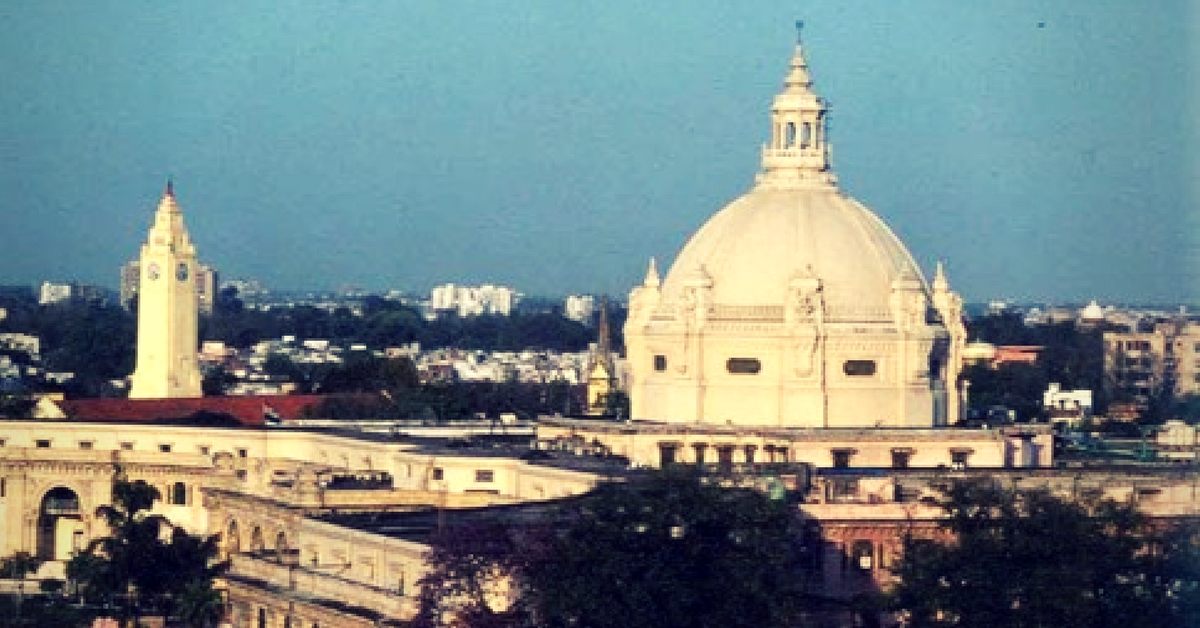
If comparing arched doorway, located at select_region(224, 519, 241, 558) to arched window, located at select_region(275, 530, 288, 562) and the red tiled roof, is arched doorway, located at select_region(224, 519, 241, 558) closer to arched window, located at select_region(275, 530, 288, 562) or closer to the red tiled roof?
arched window, located at select_region(275, 530, 288, 562)

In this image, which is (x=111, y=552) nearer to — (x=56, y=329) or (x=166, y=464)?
(x=166, y=464)

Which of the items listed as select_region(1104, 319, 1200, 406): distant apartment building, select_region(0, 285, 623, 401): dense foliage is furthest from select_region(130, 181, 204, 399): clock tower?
select_region(1104, 319, 1200, 406): distant apartment building

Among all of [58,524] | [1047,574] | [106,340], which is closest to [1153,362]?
[106,340]

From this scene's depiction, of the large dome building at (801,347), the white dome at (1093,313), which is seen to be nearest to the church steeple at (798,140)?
the large dome building at (801,347)

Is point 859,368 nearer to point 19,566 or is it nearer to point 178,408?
point 19,566

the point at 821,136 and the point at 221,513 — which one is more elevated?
the point at 821,136

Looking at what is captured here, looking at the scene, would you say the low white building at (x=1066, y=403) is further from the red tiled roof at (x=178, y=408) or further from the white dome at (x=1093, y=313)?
the white dome at (x=1093, y=313)

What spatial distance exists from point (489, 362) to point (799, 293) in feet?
347

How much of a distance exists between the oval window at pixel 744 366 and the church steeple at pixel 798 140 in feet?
11.5

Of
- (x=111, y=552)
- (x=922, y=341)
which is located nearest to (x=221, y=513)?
(x=111, y=552)

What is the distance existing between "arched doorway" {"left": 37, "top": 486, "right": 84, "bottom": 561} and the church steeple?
2140 centimetres

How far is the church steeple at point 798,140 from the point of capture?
67.7m

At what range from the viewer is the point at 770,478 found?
5641 cm

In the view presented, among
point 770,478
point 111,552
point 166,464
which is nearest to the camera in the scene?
point 770,478
